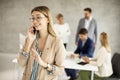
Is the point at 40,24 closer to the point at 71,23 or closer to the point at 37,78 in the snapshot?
the point at 37,78

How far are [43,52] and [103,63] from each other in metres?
2.24

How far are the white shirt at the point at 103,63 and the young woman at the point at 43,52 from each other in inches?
82.0

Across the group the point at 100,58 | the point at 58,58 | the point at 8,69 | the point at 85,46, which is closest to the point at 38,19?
the point at 58,58

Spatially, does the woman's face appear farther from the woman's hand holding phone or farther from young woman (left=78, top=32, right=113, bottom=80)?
young woman (left=78, top=32, right=113, bottom=80)

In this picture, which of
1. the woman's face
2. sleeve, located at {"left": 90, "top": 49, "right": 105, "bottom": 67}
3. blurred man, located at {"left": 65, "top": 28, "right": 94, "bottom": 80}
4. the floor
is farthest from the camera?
the floor

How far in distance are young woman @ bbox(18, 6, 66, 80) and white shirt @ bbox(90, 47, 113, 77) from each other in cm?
208

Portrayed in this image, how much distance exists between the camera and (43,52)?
1.83 meters

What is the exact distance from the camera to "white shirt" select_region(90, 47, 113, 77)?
12.6ft

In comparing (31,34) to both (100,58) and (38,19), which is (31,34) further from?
(100,58)

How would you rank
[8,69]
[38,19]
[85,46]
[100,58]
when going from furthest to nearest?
1. [8,69]
2. [85,46]
3. [100,58]
4. [38,19]

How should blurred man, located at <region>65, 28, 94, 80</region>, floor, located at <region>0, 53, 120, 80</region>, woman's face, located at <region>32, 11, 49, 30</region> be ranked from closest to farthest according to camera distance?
woman's face, located at <region>32, 11, 49, 30</region>, blurred man, located at <region>65, 28, 94, 80</region>, floor, located at <region>0, 53, 120, 80</region>

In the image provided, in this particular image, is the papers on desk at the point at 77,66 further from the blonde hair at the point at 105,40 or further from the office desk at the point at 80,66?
the blonde hair at the point at 105,40

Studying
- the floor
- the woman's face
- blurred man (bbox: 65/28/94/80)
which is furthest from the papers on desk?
the woman's face

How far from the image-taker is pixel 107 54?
387 cm
